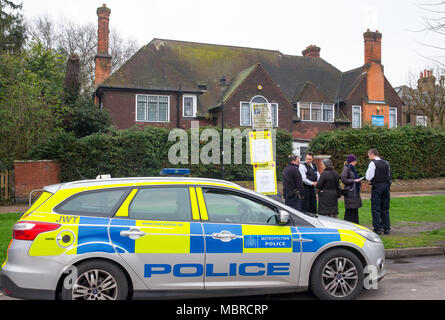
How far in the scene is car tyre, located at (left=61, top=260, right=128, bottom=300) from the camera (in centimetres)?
469

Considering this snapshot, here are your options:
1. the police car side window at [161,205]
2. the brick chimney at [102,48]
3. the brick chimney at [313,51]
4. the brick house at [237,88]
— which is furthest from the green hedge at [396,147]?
the police car side window at [161,205]

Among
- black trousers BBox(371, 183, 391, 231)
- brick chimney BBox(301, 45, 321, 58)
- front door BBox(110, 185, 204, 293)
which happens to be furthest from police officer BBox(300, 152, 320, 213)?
brick chimney BBox(301, 45, 321, 58)

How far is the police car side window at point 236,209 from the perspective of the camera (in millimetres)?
5334

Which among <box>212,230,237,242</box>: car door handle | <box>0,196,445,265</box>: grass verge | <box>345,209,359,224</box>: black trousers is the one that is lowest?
<box>0,196,445,265</box>: grass verge

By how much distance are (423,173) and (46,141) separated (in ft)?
65.9

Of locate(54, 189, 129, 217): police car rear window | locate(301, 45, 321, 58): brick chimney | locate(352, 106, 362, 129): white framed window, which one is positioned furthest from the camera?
locate(301, 45, 321, 58): brick chimney

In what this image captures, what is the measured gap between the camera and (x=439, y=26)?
413 inches

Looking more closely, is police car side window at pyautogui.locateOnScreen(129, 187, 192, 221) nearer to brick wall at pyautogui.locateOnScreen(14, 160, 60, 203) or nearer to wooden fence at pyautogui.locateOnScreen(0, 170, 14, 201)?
brick wall at pyautogui.locateOnScreen(14, 160, 60, 203)

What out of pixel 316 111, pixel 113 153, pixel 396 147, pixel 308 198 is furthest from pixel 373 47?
pixel 308 198

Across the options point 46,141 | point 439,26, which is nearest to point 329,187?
point 439,26

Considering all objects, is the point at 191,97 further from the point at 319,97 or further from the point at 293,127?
the point at 319,97

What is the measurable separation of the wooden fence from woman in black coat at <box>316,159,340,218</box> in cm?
1499

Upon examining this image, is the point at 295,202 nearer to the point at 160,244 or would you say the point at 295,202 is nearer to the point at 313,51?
the point at 160,244

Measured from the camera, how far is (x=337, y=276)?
538 cm
